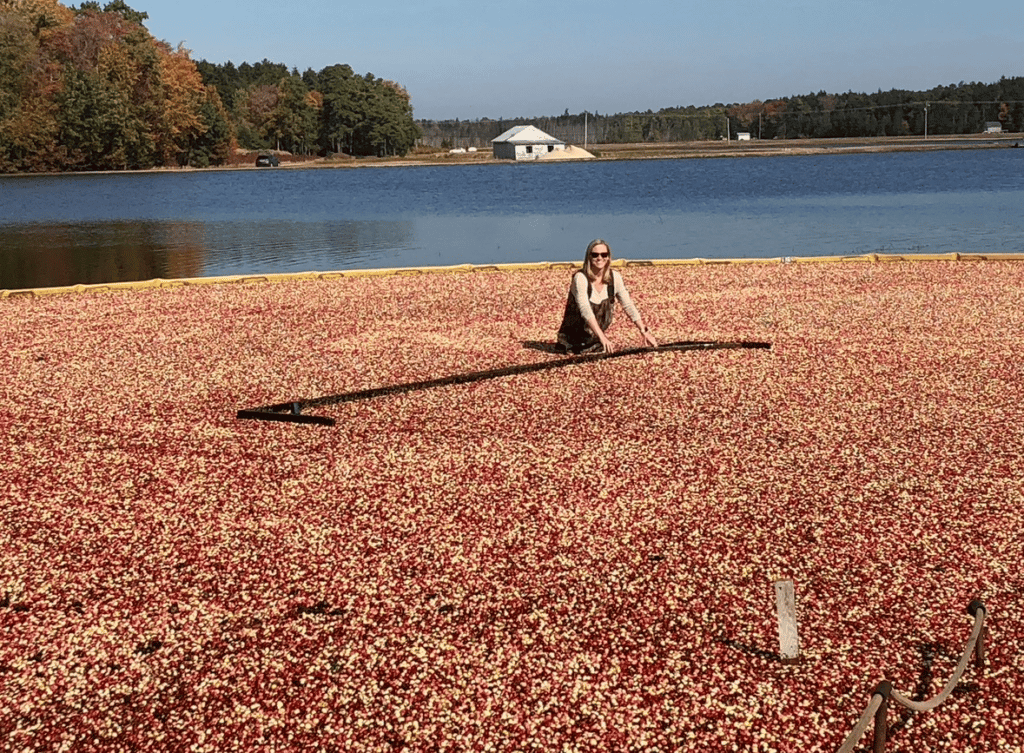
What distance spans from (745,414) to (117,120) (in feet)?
Result: 280

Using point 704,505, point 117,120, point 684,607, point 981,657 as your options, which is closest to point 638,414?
point 704,505

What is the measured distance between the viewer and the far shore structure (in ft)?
404

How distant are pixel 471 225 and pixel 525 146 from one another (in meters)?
95.5

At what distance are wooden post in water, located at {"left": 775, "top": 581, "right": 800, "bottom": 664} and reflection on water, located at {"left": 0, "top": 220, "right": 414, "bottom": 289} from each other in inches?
690

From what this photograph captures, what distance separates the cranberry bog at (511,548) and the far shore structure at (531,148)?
11660cm

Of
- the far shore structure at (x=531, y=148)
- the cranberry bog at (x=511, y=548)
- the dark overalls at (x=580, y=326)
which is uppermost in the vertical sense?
the far shore structure at (x=531, y=148)

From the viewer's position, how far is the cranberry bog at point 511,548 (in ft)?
11.4

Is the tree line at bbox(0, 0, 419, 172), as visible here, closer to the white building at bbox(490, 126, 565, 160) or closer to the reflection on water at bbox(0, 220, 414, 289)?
the white building at bbox(490, 126, 565, 160)

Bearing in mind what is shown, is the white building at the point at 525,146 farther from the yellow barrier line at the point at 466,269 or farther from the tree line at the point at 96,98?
the yellow barrier line at the point at 466,269

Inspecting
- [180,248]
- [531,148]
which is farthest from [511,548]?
[531,148]

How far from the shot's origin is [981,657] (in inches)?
144

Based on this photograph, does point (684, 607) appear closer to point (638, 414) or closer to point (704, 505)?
point (704, 505)

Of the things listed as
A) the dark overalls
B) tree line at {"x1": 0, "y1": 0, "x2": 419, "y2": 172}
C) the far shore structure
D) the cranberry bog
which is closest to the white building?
the far shore structure

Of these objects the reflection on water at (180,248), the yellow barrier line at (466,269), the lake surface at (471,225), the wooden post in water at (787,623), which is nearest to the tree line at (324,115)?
the lake surface at (471,225)
